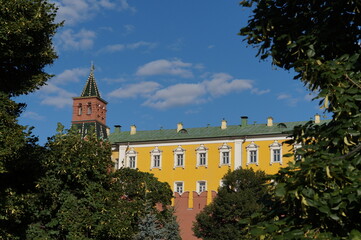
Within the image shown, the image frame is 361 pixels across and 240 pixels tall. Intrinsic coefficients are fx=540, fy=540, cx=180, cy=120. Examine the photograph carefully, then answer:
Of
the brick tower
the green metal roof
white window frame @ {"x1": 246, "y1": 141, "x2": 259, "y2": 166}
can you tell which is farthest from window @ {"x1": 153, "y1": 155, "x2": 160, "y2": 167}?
white window frame @ {"x1": 246, "y1": 141, "x2": 259, "y2": 166}

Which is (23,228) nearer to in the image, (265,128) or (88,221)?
(88,221)

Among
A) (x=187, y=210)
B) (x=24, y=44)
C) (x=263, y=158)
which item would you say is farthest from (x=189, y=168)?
(x=24, y=44)

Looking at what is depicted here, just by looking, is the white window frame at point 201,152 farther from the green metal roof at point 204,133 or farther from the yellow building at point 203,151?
the green metal roof at point 204,133

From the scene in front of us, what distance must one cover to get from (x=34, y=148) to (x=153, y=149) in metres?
42.7

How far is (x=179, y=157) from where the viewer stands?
5900cm

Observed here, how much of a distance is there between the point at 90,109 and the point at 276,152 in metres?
22.6

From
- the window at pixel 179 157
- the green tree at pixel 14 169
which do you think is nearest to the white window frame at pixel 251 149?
the window at pixel 179 157

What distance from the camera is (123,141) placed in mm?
61500

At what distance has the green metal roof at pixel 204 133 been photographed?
56.7 m

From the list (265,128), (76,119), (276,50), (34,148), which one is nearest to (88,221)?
(34,148)

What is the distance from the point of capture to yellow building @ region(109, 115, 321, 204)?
55.6m

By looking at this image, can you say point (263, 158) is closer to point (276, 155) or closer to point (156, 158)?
point (276, 155)

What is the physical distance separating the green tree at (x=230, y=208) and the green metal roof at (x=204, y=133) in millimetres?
11320

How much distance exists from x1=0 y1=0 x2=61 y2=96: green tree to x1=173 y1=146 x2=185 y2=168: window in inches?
1691
